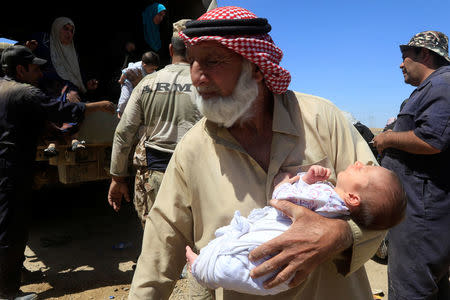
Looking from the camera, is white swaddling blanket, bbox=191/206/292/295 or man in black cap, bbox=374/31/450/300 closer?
white swaddling blanket, bbox=191/206/292/295

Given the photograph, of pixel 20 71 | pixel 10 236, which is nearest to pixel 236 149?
pixel 10 236

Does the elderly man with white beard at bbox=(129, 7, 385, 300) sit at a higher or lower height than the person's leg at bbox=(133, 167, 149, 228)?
higher

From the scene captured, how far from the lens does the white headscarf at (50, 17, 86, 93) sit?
17.2ft

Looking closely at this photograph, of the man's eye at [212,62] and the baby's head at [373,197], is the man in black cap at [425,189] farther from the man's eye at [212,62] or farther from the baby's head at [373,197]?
the man's eye at [212,62]

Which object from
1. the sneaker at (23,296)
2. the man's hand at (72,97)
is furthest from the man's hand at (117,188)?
the man's hand at (72,97)

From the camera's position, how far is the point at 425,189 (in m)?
2.63

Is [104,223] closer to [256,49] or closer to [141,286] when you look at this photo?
[141,286]

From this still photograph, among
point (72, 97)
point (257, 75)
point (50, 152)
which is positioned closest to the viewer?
point (257, 75)

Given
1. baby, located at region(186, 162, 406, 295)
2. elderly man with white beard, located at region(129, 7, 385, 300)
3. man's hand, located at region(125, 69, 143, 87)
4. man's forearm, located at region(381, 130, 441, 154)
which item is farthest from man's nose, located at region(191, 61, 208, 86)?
man's hand, located at region(125, 69, 143, 87)

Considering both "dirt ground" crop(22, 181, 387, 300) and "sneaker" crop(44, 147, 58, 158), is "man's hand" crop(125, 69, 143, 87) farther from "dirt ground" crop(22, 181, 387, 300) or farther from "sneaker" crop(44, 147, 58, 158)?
"dirt ground" crop(22, 181, 387, 300)

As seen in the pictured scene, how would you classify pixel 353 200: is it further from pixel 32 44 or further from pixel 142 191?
pixel 32 44

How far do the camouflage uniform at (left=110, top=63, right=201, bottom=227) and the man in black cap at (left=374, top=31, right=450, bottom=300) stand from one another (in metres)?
1.89

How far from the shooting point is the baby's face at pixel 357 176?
1271 millimetres

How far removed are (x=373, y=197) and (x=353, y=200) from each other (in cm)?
8
